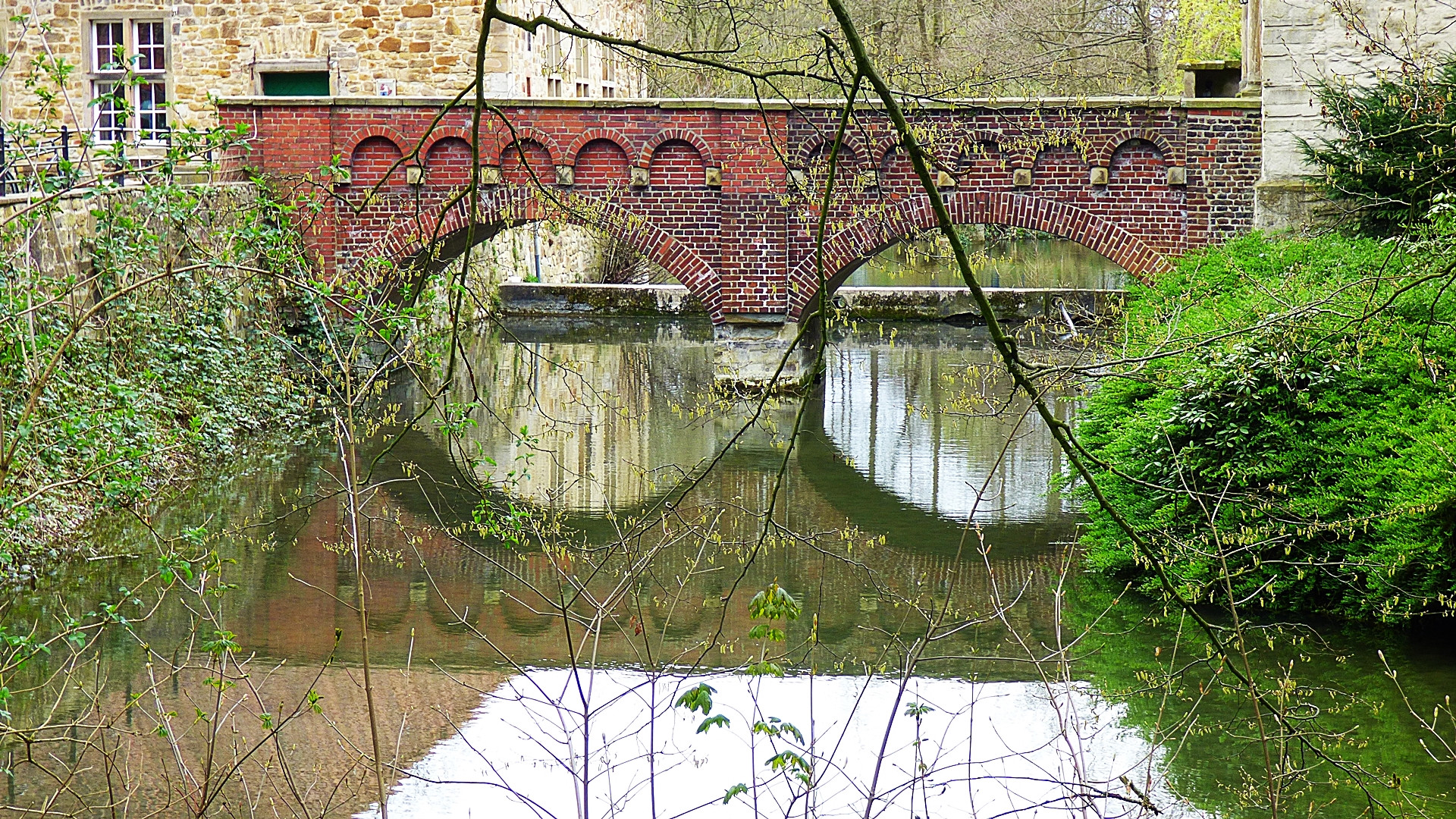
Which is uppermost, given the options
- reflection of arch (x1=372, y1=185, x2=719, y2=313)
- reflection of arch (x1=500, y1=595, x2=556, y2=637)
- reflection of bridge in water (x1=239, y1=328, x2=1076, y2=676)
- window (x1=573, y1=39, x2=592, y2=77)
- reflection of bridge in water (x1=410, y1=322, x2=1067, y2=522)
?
window (x1=573, y1=39, x2=592, y2=77)

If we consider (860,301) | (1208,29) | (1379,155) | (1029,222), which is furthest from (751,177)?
(1208,29)

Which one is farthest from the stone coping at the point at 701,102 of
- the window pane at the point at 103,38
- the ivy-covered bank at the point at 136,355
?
the window pane at the point at 103,38

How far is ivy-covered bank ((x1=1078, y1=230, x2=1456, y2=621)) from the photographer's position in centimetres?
762

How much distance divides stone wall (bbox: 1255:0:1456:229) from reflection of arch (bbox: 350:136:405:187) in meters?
9.03

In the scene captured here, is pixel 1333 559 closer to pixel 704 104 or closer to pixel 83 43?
pixel 704 104

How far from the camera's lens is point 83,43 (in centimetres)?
1923

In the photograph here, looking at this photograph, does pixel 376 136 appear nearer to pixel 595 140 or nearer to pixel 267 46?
pixel 595 140

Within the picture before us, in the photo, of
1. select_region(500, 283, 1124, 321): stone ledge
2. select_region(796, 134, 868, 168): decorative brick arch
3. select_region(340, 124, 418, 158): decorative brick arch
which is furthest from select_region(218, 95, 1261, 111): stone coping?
select_region(500, 283, 1124, 321): stone ledge

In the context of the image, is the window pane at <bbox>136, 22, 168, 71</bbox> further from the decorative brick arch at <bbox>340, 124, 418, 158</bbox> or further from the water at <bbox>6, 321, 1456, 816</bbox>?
the water at <bbox>6, 321, 1456, 816</bbox>

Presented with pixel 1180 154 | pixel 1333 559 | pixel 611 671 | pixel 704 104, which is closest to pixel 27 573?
pixel 611 671

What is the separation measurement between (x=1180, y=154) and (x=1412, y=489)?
8180 millimetres

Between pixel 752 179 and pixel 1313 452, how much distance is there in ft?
27.9

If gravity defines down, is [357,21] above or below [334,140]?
above

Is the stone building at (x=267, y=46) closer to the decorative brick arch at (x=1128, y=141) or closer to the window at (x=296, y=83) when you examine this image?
the window at (x=296, y=83)
